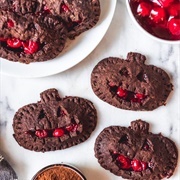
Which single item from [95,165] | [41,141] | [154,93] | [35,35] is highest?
[35,35]

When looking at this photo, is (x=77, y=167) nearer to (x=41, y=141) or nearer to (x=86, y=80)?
(x=41, y=141)

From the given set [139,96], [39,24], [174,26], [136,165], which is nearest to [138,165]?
[136,165]

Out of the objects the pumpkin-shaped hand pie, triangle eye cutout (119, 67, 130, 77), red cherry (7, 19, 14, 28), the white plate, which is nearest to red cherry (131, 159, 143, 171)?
the pumpkin-shaped hand pie

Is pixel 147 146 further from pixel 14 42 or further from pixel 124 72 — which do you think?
pixel 14 42

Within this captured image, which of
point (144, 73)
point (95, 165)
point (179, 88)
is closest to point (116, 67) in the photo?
point (144, 73)

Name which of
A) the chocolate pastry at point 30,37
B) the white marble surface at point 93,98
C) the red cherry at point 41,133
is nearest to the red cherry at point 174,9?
the white marble surface at point 93,98

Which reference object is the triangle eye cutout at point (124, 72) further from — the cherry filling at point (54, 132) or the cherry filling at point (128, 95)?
the cherry filling at point (54, 132)
